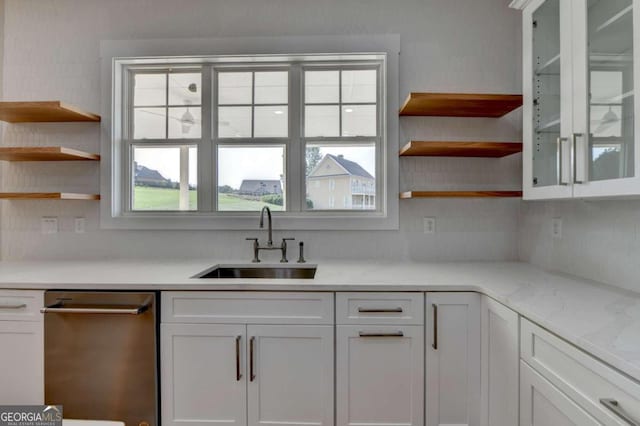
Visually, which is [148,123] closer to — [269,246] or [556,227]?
[269,246]

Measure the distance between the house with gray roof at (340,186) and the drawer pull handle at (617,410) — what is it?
167cm

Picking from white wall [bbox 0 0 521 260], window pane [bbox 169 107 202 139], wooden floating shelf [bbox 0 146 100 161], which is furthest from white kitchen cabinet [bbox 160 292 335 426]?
window pane [bbox 169 107 202 139]

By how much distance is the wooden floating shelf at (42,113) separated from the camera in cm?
204

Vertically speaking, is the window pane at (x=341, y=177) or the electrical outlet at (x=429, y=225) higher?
the window pane at (x=341, y=177)

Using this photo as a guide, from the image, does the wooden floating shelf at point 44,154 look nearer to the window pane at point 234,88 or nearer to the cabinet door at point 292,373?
the window pane at point 234,88

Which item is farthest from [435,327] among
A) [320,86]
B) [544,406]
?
[320,86]

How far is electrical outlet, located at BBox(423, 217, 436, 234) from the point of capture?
92.1 inches

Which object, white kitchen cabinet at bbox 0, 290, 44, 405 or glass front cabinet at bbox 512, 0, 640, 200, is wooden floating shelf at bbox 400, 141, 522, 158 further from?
white kitchen cabinet at bbox 0, 290, 44, 405

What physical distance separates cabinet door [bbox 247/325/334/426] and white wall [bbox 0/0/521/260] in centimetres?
78

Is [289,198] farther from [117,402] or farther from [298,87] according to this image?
[117,402]

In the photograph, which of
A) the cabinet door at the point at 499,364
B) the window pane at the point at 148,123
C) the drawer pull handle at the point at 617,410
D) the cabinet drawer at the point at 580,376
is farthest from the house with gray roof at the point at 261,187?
the drawer pull handle at the point at 617,410

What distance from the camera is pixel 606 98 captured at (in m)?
1.33

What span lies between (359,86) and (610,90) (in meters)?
1.47

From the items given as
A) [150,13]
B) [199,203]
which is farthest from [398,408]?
[150,13]
